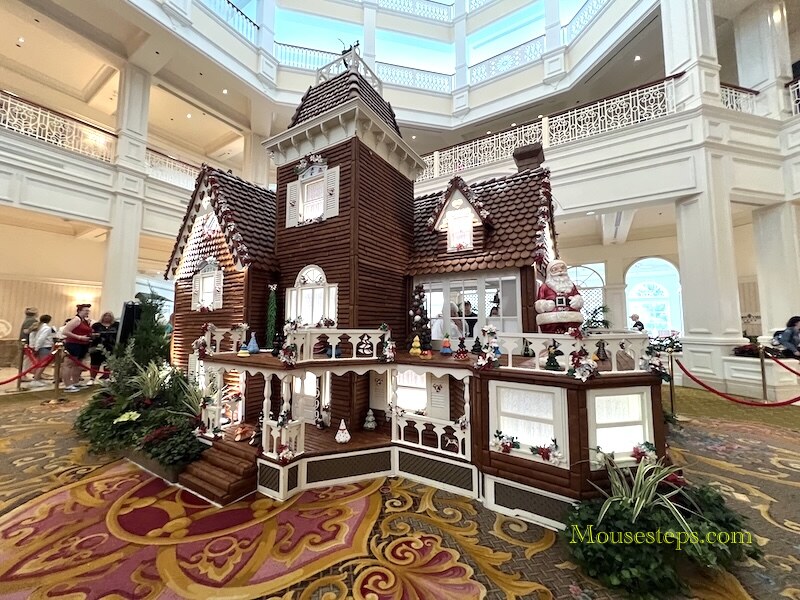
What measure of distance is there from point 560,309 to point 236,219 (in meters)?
8.15

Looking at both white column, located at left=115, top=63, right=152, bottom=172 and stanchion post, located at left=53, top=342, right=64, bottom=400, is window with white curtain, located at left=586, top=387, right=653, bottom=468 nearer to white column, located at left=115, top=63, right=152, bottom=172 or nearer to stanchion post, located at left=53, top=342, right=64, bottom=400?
stanchion post, located at left=53, top=342, right=64, bottom=400

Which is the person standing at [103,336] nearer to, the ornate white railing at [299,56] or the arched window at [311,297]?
the arched window at [311,297]

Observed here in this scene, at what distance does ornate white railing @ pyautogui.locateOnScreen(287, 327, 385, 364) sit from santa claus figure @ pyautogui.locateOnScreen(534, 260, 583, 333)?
303 cm

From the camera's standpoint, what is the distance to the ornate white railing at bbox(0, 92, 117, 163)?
1165 cm

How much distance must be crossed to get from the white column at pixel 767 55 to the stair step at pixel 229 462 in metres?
19.3

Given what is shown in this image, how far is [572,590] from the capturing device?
3.55 metres

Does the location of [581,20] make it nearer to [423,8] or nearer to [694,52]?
[694,52]

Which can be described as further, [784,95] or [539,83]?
[539,83]

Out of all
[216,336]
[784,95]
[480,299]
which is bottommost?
[216,336]

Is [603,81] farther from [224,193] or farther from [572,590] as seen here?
[572,590]

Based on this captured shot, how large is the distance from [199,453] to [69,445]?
A: 3639 mm

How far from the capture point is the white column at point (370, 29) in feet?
63.3

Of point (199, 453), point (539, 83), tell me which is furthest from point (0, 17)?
point (539, 83)

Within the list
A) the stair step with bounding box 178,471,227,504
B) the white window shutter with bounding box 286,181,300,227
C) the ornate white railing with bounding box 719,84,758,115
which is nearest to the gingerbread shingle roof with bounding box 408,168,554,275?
Result: the white window shutter with bounding box 286,181,300,227
